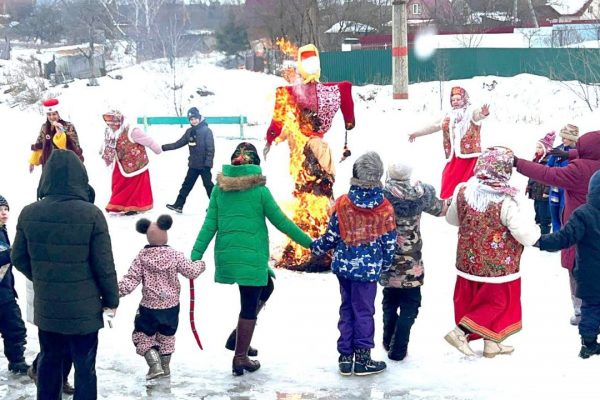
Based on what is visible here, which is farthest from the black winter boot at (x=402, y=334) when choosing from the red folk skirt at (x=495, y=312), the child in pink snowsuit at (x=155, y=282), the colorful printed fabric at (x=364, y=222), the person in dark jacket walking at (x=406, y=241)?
the child in pink snowsuit at (x=155, y=282)

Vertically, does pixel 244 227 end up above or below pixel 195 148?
below

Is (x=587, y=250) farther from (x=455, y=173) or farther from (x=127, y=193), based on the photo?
(x=127, y=193)

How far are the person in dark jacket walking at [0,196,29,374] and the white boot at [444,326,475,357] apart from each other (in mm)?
3080

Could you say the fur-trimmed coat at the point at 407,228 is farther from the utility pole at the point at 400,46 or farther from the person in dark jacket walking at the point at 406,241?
the utility pole at the point at 400,46

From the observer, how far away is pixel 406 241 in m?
5.84

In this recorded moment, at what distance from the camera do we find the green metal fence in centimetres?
3328

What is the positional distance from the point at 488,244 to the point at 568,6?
5571 centimetres

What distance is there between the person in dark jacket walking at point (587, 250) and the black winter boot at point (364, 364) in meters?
1.41

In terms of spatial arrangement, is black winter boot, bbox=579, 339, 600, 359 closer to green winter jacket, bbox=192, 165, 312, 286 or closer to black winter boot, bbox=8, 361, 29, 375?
green winter jacket, bbox=192, 165, 312, 286

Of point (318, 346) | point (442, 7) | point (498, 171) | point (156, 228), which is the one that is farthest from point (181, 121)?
point (442, 7)

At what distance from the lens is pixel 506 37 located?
4131 cm

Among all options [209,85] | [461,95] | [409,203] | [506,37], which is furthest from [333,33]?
[409,203]

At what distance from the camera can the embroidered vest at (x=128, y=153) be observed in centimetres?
1135

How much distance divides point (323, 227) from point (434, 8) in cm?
4586
